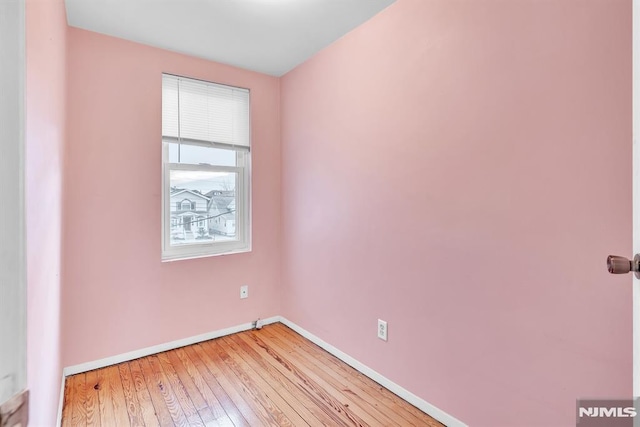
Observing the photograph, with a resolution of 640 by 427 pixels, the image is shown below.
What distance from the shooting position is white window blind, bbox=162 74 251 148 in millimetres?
2535

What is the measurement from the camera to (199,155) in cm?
270

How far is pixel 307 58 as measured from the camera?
266cm

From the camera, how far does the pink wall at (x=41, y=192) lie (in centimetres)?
95

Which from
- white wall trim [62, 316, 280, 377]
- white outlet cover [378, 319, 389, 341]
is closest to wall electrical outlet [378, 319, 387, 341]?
white outlet cover [378, 319, 389, 341]

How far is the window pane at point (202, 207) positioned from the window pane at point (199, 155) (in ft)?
0.30

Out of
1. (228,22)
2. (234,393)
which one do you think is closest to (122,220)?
(234,393)

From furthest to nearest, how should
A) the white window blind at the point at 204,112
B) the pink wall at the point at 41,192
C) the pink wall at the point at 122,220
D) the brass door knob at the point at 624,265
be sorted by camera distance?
the white window blind at the point at 204,112, the pink wall at the point at 122,220, the pink wall at the point at 41,192, the brass door knob at the point at 624,265

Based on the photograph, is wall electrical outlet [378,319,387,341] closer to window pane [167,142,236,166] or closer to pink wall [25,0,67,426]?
pink wall [25,0,67,426]

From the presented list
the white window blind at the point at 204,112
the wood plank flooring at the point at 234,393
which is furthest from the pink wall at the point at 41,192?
the white window blind at the point at 204,112

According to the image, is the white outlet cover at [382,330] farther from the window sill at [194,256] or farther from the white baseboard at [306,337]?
the window sill at [194,256]

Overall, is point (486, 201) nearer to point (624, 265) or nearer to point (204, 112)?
point (624, 265)

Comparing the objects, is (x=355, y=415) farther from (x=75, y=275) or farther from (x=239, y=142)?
(x=239, y=142)

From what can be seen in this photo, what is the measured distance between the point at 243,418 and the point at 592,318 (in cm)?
173

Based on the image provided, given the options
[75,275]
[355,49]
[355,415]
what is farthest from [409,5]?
[75,275]
